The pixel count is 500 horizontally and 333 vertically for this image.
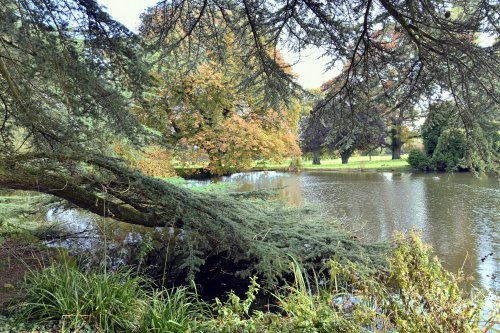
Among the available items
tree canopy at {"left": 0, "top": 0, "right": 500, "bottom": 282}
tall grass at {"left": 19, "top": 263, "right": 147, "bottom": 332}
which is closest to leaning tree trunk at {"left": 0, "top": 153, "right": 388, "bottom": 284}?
tree canopy at {"left": 0, "top": 0, "right": 500, "bottom": 282}

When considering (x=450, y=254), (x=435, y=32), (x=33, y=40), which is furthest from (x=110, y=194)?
(x=450, y=254)

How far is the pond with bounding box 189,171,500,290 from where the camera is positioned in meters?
6.06

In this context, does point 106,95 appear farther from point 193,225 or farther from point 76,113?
point 193,225

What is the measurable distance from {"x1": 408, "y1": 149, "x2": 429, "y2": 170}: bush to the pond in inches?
192

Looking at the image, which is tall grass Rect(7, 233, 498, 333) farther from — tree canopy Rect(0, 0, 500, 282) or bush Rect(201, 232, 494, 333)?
tree canopy Rect(0, 0, 500, 282)

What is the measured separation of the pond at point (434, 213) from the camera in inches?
238

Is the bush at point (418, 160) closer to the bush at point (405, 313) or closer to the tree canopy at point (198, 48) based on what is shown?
the tree canopy at point (198, 48)

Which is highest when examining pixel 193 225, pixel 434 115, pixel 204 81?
pixel 204 81

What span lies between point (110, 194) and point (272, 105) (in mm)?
2141

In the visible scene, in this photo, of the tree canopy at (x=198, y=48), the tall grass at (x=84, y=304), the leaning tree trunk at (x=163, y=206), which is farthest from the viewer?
the leaning tree trunk at (x=163, y=206)

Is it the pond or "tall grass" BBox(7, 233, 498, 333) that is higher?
"tall grass" BBox(7, 233, 498, 333)

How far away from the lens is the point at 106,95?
3631 mm

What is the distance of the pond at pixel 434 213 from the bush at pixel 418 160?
4.88 meters

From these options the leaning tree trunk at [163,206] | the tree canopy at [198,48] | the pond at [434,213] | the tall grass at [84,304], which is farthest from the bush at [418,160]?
the tall grass at [84,304]
